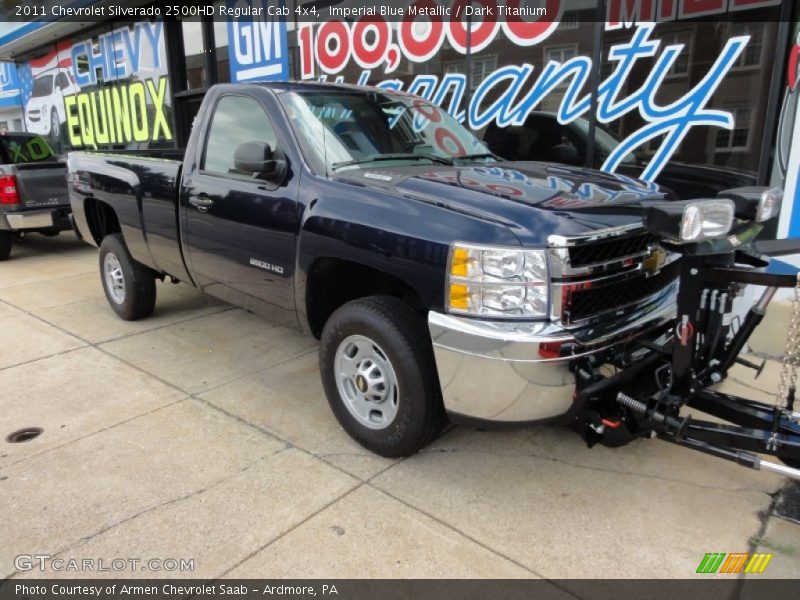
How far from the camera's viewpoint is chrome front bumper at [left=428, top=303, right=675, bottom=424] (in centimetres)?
257

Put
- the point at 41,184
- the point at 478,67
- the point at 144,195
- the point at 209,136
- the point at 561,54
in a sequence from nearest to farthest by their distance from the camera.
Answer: the point at 209,136, the point at 144,195, the point at 561,54, the point at 478,67, the point at 41,184

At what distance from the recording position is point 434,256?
2.79m

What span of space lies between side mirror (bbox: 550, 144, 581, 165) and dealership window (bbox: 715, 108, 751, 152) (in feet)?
4.99

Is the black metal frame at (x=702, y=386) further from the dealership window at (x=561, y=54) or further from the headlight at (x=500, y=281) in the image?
the dealership window at (x=561, y=54)

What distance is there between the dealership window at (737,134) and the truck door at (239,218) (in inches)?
178

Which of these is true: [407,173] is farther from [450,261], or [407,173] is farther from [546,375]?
[546,375]

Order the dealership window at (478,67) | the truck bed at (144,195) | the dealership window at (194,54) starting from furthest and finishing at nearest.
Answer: the dealership window at (194,54), the dealership window at (478,67), the truck bed at (144,195)

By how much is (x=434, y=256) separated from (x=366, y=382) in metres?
0.85

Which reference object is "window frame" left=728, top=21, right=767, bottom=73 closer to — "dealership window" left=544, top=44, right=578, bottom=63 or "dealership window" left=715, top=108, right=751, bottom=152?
"dealership window" left=715, top=108, right=751, bottom=152

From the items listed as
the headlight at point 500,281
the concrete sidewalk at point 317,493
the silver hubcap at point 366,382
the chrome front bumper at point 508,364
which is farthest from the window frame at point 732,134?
the silver hubcap at point 366,382

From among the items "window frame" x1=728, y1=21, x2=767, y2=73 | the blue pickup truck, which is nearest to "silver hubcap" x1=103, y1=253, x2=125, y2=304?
the blue pickup truck

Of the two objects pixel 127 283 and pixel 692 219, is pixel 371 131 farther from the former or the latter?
pixel 127 283

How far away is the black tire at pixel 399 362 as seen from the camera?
2967 millimetres

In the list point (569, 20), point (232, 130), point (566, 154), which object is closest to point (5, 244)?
point (232, 130)
